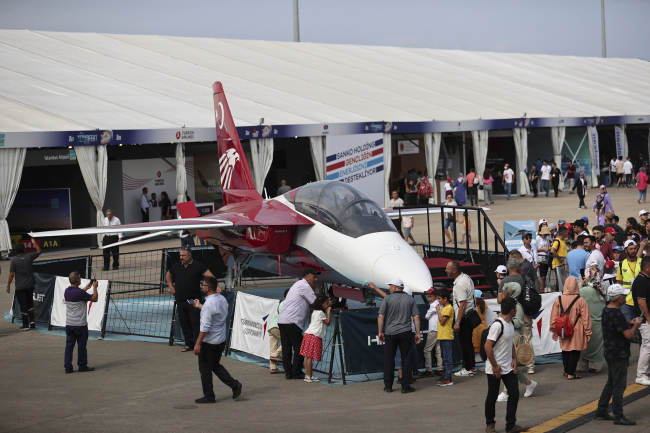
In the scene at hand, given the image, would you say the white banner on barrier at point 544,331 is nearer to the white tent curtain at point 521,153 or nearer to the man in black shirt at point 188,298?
the man in black shirt at point 188,298

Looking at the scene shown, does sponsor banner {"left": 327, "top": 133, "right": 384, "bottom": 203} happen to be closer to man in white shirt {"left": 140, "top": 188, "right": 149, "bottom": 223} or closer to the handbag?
man in white shirt {"left": 140, "top": 188, "right": 149, "bottom": 223}

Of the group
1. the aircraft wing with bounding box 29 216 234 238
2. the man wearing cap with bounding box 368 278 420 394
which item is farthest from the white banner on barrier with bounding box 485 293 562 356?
the aircraft wing with bounding box 29 216 234 238

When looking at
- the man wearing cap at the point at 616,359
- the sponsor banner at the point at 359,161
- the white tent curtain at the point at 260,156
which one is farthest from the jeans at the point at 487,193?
the man wearing cap at the point at 616,359

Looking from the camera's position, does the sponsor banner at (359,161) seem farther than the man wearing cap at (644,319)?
Yes

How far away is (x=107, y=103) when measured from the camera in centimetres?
2745

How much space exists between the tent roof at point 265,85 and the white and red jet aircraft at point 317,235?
1148 centimetres

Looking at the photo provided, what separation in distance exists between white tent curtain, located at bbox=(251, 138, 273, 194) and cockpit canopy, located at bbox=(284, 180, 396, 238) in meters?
15.7

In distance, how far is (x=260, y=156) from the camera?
2883cm

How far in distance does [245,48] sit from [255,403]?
33920mm

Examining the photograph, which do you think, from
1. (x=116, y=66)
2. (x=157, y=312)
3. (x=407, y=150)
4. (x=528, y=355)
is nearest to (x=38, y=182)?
(x=116, y=66)

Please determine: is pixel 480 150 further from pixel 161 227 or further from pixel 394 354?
pixel 394 354

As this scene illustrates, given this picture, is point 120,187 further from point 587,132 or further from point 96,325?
point 587,132

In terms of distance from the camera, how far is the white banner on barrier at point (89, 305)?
13258 millimetres

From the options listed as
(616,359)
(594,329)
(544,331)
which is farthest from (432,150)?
(616,359)
